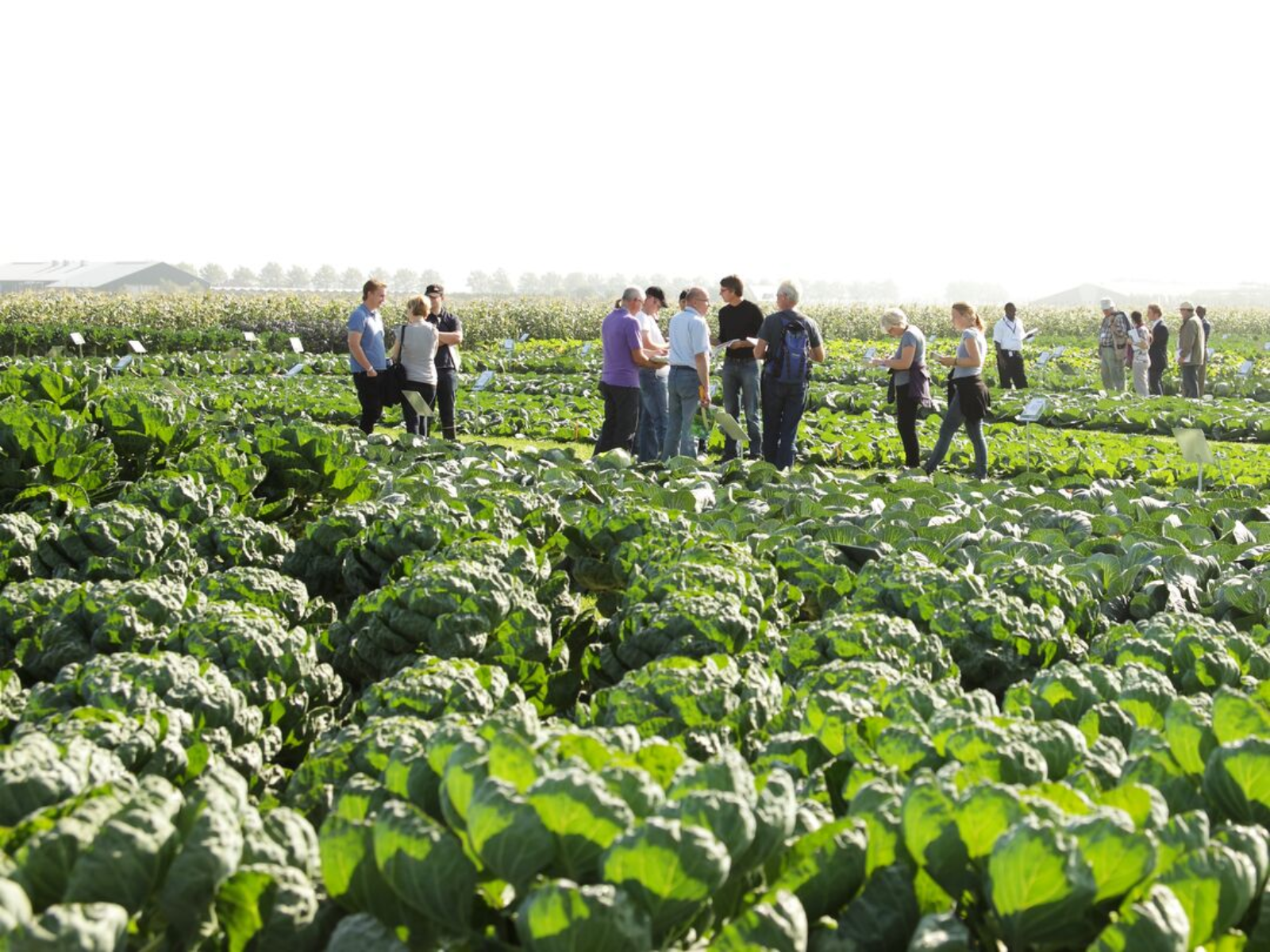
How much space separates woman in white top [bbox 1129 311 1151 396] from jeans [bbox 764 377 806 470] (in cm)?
1184

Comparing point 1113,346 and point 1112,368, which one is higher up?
point 1113,346

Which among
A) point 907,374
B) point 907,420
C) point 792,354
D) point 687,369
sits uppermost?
point 792,354

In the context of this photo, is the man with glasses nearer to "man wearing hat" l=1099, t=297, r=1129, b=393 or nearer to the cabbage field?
the cabbage field

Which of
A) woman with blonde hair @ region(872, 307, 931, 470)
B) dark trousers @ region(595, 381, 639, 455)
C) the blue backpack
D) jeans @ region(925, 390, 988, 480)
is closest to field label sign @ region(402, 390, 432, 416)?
dark trousers @ region(595, 381, 639, 455)

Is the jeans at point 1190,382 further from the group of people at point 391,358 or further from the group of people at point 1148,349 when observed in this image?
the group of people at point 391,358

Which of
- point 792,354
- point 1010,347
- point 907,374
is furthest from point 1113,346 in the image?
point 792,354

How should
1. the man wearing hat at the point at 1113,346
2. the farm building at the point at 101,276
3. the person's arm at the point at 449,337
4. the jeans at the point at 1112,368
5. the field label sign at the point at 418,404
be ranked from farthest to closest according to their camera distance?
the farm building at the point at 101,276, the jeans at the point at 1112,368, the man wearing hat at the point at 1113,346, the person's arm at the point at 449,337, the field label sign at the point at 418,404

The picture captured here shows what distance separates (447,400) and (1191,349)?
13.6 metres

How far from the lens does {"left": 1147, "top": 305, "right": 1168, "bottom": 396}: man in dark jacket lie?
1955 cm

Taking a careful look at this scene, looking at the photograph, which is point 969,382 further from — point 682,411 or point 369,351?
point 369,351

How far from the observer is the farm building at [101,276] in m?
111

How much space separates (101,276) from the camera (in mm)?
112938

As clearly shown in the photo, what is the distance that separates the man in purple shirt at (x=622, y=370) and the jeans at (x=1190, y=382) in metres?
13.1

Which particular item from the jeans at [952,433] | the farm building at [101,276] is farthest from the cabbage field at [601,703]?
the farm building at [101,276]
